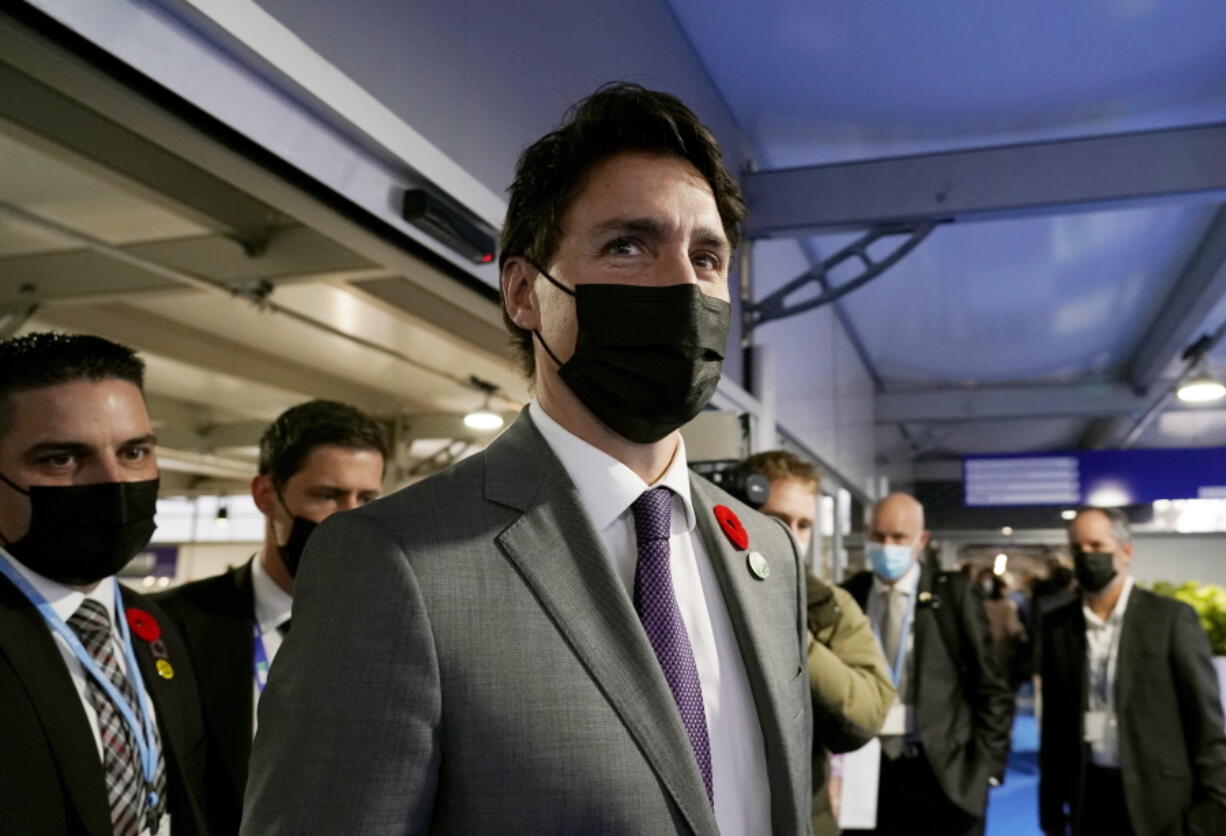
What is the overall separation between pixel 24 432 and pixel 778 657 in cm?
129

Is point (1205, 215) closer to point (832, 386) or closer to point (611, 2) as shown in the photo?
point (832, 386)

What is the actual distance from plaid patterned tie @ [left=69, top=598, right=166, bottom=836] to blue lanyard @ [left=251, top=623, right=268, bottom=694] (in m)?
0.41

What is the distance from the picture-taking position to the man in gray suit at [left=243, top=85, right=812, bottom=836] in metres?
0.88

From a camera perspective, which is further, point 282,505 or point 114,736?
point 282,505

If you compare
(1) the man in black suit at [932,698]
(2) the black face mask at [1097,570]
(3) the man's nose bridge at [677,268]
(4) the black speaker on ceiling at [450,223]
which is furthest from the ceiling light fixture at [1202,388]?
(3) the man's nose bridge at [677,268]

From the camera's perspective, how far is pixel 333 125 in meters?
2.08

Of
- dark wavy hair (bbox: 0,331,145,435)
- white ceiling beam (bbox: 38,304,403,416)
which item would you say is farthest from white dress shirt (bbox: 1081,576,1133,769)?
white ceiling beam (bbox: 38,304,403,416)

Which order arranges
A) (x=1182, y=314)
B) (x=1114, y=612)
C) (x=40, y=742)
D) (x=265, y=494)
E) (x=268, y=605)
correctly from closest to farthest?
(x=40, y=742), (x=268, y=605), (x=265, y=494), (x=1114, y=612), (x=1182, y=314)

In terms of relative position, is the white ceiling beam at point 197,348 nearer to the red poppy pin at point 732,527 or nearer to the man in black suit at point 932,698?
the man in black suit at point 932,698

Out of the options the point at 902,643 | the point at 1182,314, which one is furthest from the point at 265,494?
the point at 1182,314

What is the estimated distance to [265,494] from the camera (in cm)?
242

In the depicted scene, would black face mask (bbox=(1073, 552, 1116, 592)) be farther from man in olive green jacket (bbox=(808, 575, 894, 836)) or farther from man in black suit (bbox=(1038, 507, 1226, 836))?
man in olive green jacket (bbox=(808, 575, 894, 836))

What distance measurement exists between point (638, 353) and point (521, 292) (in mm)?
203

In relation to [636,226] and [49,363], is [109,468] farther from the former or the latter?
[636,226]
